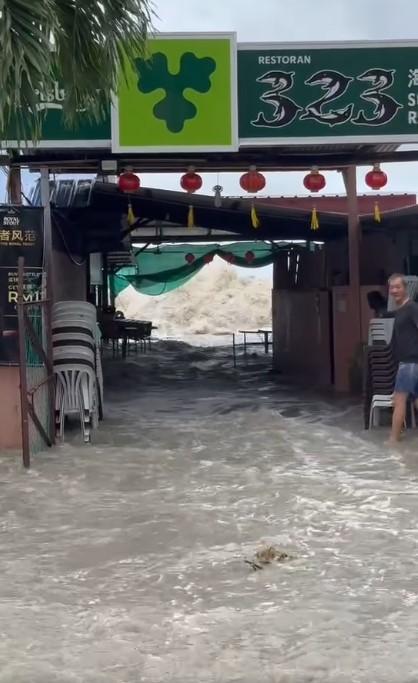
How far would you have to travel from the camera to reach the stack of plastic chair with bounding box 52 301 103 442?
8.42 metres

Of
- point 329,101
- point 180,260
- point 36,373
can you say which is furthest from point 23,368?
point 180,260

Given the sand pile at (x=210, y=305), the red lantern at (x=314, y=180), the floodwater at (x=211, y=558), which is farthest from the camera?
the sand pile at (x=210, y=305)

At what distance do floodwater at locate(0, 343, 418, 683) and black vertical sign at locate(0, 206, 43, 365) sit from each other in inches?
51.1

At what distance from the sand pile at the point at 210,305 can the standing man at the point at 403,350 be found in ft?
83.5

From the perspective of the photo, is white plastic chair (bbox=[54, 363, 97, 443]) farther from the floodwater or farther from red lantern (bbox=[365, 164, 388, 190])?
red lantern (bbox=[365, 164, 388, 190])

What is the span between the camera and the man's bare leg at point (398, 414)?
25.8 ft

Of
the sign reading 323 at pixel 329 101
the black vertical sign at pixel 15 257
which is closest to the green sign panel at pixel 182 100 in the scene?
the sign reading 323 at pixel 329 101

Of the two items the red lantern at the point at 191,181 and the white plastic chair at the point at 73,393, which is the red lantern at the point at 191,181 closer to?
the red lantern at the point at 191,181

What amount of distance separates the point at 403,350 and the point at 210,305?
33.2 metres

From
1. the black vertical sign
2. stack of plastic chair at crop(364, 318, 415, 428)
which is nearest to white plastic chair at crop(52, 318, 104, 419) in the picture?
the black vertical sign

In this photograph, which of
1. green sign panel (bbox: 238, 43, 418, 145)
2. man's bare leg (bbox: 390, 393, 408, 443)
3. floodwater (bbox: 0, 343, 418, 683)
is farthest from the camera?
green sign panel (bbox: 238, 43, 418, 145)

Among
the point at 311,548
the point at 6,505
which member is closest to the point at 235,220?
the point at 6,505

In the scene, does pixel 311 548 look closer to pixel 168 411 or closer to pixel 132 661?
pixel 132 661

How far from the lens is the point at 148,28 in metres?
6.02
